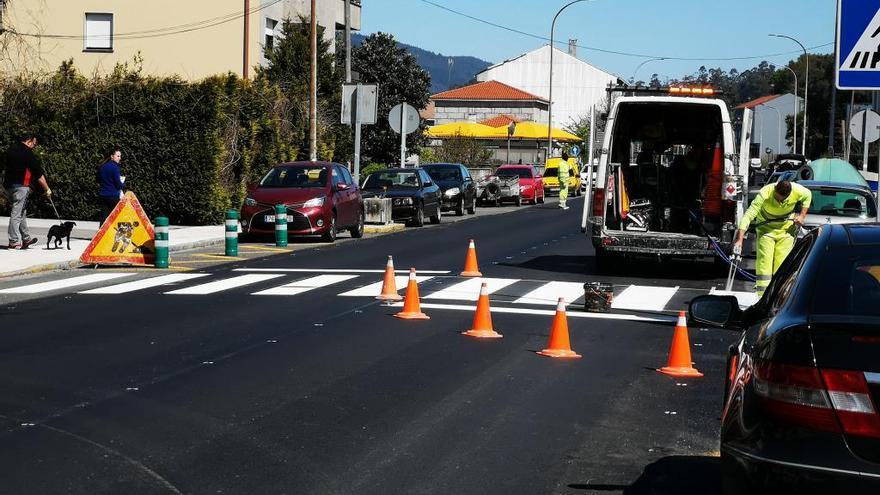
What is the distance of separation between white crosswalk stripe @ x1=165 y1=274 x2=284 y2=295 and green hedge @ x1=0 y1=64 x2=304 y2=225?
457 inches

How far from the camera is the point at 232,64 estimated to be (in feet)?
157

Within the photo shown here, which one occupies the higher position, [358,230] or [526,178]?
[526,178]

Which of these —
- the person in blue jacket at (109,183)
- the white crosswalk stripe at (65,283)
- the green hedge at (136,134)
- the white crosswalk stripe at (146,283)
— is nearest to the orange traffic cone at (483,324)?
the white crosswalk stripe at (146,283)

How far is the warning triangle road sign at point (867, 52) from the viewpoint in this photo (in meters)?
9.80

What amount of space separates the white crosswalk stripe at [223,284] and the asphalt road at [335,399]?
28cm

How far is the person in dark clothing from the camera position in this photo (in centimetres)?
2206

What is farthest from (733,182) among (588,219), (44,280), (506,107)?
(506,107)

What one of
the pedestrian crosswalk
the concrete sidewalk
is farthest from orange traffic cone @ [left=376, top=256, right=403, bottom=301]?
the concrete sidewalk

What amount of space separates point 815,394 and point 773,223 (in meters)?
10.7

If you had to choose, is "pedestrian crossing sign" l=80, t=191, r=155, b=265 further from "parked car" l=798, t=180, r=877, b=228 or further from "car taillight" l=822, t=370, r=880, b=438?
"car taillight" l=822, t=370, r=880, b=438

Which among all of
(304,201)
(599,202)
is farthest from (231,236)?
(599,202)

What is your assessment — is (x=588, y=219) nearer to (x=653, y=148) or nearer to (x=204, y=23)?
(x=653, y=148)

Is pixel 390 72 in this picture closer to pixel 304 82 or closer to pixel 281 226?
pixel 304 82

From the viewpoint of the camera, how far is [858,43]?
9.84m
